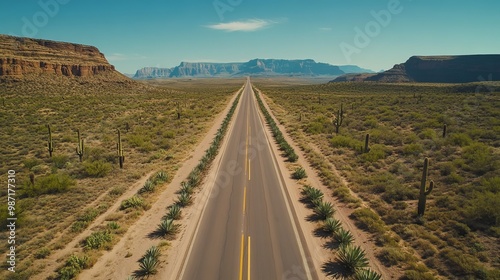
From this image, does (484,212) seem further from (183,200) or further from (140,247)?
(140,247)

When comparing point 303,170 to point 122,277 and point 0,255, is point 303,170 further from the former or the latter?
point 0,255

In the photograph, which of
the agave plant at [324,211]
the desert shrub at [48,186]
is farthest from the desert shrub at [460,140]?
the desert shrub at [48,186]

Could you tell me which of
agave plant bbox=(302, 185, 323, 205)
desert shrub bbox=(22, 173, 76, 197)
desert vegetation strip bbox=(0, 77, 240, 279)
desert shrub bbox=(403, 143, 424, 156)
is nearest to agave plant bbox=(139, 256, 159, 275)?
desert vegetation strip bbox=(0, 77, 240, 279)

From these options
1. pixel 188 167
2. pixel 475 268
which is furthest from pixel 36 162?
pixel 475 268

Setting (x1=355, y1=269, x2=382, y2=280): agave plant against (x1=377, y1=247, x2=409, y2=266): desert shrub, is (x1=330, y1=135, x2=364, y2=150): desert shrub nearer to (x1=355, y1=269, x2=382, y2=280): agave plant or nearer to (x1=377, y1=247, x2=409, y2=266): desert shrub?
(x1=377, y1=247, x2=409, y2=266): desert shrub

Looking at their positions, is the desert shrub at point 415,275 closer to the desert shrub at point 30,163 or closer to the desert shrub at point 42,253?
the desert shrub at point 42,253

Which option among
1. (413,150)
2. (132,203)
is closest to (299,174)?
(413,150)
